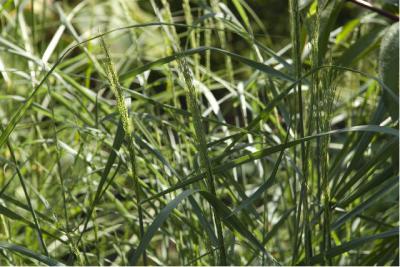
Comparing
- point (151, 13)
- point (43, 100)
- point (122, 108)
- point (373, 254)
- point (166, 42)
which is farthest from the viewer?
point (151, 13)

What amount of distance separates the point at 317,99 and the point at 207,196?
0.14m

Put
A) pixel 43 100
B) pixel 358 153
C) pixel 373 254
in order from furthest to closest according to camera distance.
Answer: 1. pixel 43 100
2. pixel 373 254
3. pixel 358 153

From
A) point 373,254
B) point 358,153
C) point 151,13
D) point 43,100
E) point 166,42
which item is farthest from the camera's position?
point 151,13

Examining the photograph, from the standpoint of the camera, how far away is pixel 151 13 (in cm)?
288

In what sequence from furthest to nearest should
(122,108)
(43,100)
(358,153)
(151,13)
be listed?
(151,13), (43,100), (358,153), (122,108)

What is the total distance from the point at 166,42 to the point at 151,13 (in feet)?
6.03

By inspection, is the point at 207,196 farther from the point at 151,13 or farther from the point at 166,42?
the point at 151,13

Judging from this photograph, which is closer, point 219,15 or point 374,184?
point 374,184

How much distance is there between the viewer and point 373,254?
3.07ft

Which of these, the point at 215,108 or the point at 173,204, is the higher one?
the point at 215,108

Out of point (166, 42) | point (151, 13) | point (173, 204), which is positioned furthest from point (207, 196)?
point (151, 13)

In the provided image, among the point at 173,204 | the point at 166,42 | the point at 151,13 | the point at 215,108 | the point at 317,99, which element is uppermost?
the point at 151,13

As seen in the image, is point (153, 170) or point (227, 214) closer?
point (227, 214)

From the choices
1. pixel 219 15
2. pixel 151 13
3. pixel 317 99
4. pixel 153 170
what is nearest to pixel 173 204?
pixel 317 99
